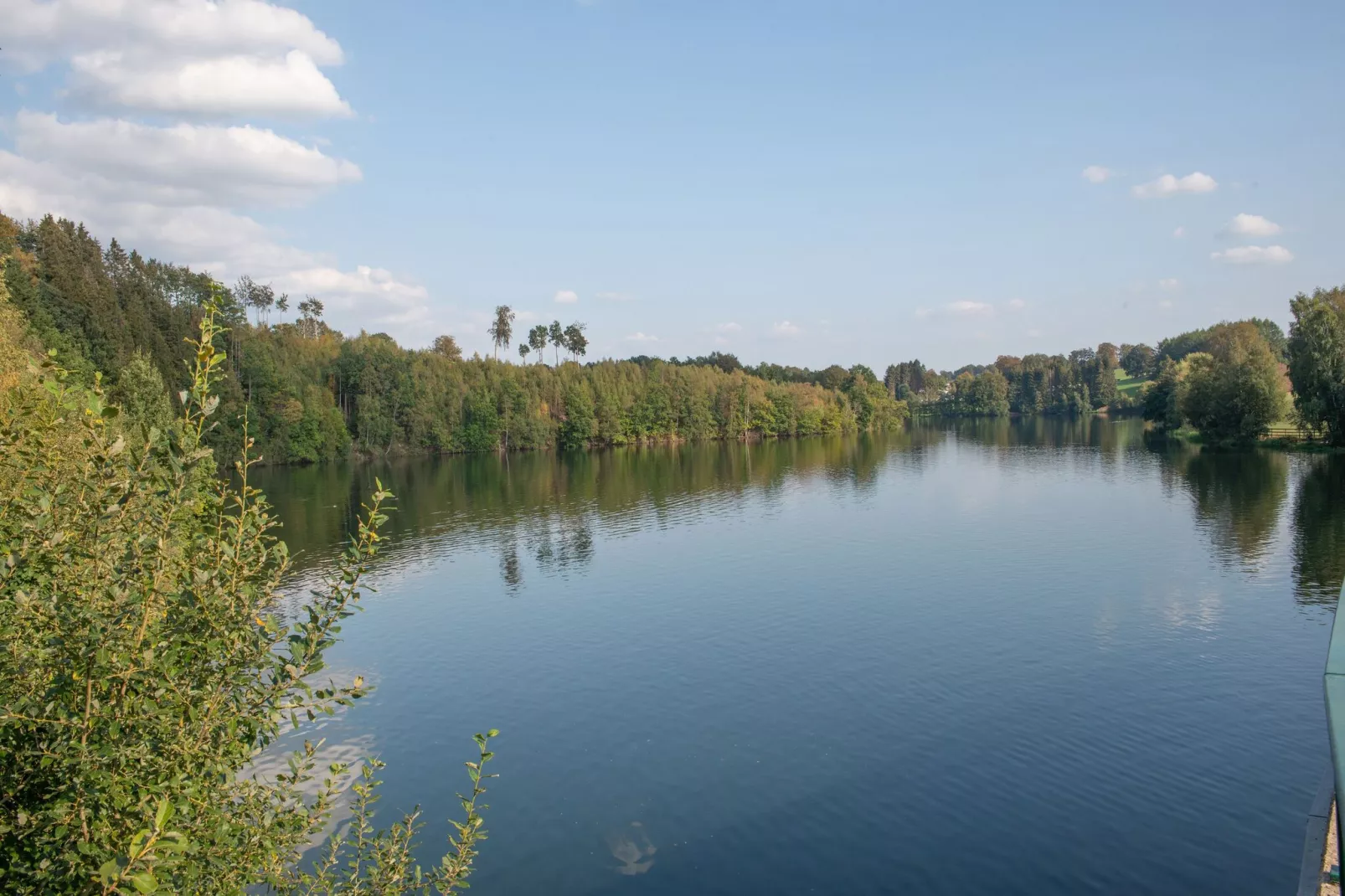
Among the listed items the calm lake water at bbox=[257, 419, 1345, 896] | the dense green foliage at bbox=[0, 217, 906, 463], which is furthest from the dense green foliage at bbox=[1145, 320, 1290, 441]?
the dense green foliage at bbox=[0, 217, 906, 463]

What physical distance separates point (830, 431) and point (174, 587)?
524 ft

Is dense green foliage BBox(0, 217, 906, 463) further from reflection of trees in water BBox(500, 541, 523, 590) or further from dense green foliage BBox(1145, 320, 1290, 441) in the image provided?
dense green foliage BBox(1145, 320, 1290, 441)

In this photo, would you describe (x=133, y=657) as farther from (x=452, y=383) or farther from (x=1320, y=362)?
(x=452, y=383)

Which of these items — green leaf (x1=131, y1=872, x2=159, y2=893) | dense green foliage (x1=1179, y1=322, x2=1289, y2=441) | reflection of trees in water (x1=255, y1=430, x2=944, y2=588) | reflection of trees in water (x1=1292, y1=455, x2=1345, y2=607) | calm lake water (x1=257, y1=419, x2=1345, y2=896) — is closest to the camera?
green leaf (x1=131, y1=872, x2=159, y2=893)

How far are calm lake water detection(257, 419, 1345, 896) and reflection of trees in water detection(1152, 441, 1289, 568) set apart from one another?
1.54ft

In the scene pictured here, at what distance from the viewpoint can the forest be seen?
239 feet

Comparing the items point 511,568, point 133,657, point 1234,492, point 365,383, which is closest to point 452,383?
point 365,383

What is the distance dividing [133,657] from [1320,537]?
51.7m

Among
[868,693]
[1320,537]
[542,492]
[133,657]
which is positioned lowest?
[868,693]

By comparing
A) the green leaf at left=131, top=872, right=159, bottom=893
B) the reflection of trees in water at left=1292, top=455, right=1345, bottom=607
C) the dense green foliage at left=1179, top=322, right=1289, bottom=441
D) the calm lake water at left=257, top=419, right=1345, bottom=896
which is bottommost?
the calm lake water at left=257, top=419, right=1345, bottom=896

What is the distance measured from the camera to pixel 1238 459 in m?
76.3

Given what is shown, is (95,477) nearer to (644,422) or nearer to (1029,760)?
(1029,760)

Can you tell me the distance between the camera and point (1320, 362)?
7419 cm

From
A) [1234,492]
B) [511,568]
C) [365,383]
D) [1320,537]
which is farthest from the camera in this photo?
[365,383]
